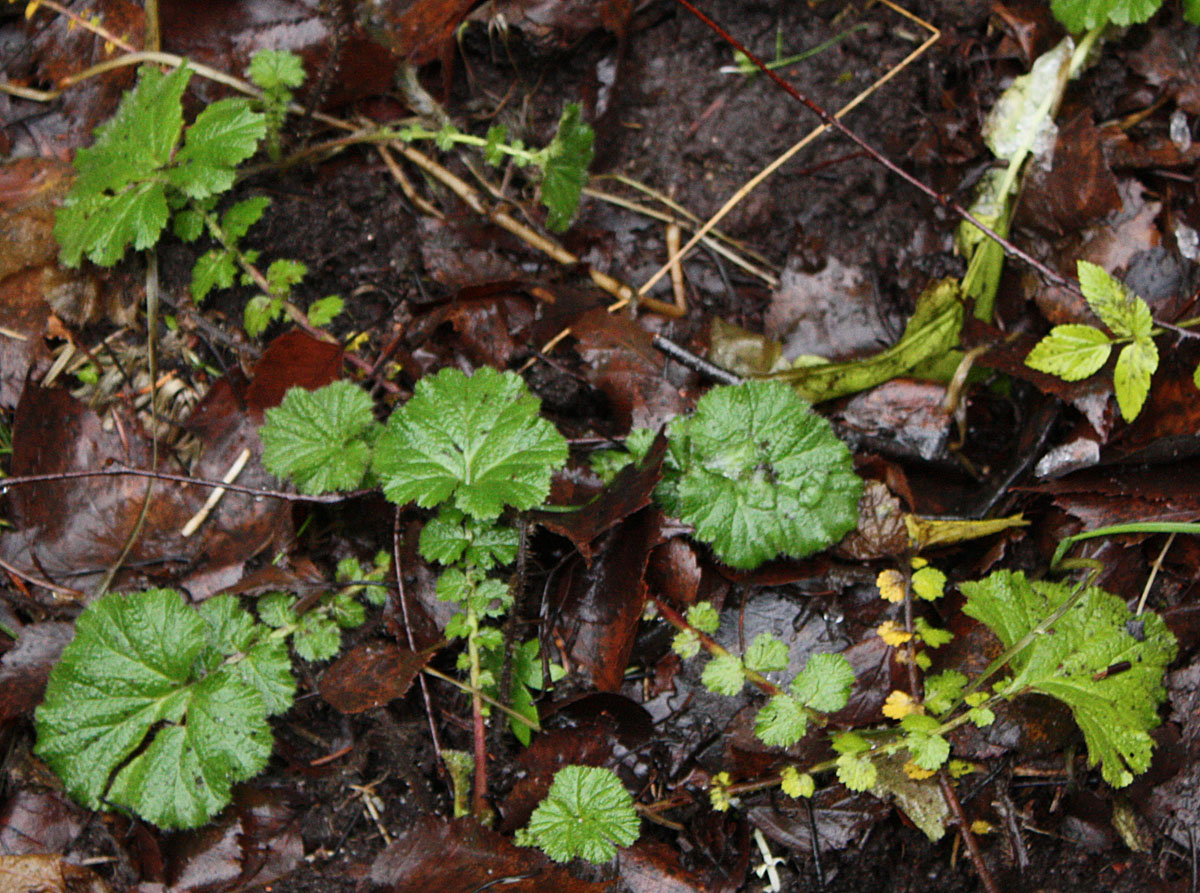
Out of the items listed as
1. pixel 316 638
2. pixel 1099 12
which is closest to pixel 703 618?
pixel 316 638

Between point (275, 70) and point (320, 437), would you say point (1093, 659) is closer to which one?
point (320, 437)

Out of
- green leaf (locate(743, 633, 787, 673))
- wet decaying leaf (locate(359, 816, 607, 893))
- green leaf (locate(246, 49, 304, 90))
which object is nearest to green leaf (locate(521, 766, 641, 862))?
wet decaying leaf (locate(359, 816, 607, 893))

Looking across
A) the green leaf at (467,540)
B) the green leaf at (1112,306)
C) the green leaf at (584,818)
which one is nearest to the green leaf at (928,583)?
the green leaf at (1112,306)

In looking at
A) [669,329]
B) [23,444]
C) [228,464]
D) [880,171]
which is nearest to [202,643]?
[228,464]

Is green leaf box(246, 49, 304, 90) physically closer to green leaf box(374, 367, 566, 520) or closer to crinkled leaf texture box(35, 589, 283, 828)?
green leaf box(374, 367, 566, 520)

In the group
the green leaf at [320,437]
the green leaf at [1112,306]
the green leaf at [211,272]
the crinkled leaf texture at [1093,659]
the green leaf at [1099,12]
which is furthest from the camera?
the green leaf at [211,272]

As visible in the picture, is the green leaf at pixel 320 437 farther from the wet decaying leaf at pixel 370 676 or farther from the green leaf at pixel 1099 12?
the green leaf at pixel 1099 12

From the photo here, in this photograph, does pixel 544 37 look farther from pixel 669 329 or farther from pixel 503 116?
pixel 669 329
